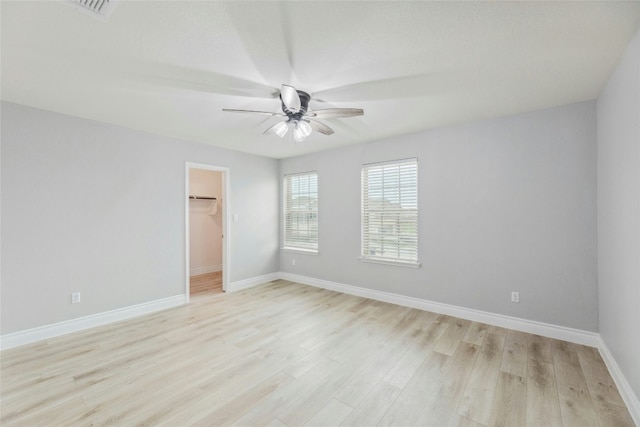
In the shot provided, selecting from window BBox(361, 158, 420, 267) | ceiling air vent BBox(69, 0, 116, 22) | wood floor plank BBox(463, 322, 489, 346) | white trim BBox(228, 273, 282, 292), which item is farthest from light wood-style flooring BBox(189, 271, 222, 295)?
ceiling air vent BBox(69, 0, 116, 22)

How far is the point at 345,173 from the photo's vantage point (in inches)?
184

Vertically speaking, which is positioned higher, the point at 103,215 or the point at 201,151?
the point at 201,151

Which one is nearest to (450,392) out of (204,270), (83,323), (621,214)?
(621,214)

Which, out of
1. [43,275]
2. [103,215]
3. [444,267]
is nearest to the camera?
[43,275]

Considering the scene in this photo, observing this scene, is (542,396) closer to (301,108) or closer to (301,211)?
(301,108)

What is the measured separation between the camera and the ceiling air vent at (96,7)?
4.83ft

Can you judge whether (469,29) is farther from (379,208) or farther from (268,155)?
(268,155)

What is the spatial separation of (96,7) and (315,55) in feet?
4.33

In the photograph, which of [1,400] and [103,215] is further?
[103,215]

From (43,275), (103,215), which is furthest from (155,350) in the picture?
(103,215)

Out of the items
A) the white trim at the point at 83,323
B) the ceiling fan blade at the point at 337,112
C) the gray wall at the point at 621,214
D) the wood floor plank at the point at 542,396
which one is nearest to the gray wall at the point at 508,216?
the gray wall at the point at 621,214

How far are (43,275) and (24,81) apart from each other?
6.73 ft

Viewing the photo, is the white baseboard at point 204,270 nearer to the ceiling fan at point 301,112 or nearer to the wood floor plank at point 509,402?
the ceiling fan at point 301,112

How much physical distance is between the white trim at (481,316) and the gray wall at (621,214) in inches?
9.4
